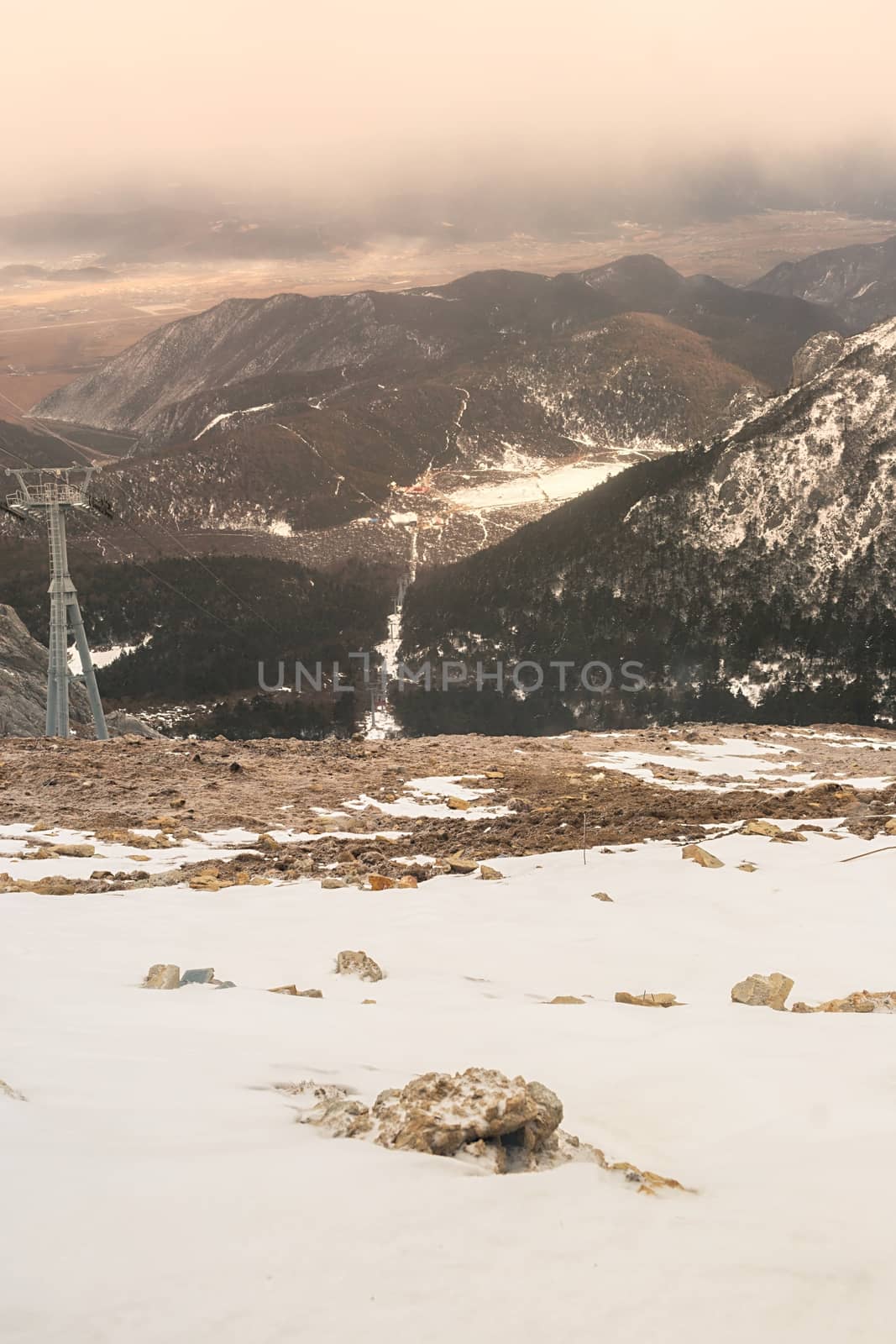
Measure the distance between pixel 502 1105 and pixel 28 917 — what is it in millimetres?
5496

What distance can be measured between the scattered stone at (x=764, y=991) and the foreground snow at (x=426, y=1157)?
0.61 feet

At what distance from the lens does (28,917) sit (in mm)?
7879

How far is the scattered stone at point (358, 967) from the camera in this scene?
7133 millimetres

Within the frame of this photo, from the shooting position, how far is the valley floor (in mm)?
2701

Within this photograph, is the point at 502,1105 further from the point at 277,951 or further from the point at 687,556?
the point at 687,556

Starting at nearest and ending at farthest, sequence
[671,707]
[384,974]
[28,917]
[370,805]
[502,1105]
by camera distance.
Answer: [502,1105] < [384,974] < [28,917] < [370,805] < [671,707]

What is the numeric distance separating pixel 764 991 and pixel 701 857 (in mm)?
4018

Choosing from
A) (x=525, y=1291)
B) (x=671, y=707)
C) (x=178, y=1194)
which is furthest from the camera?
(x=671, y=707)

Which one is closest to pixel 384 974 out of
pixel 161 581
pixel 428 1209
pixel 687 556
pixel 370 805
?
pixel 428 1209

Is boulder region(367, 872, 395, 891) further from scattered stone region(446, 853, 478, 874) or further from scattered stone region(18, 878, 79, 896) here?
scattered stone region(18, 878, 79, 896)

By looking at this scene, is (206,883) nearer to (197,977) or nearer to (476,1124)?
(197,977)

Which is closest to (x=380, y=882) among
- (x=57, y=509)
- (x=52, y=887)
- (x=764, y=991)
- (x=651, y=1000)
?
(x=52, y=887)

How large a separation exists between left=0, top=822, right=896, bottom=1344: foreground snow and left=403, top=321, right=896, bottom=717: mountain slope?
114 meters

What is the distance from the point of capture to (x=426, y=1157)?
3.66 m
